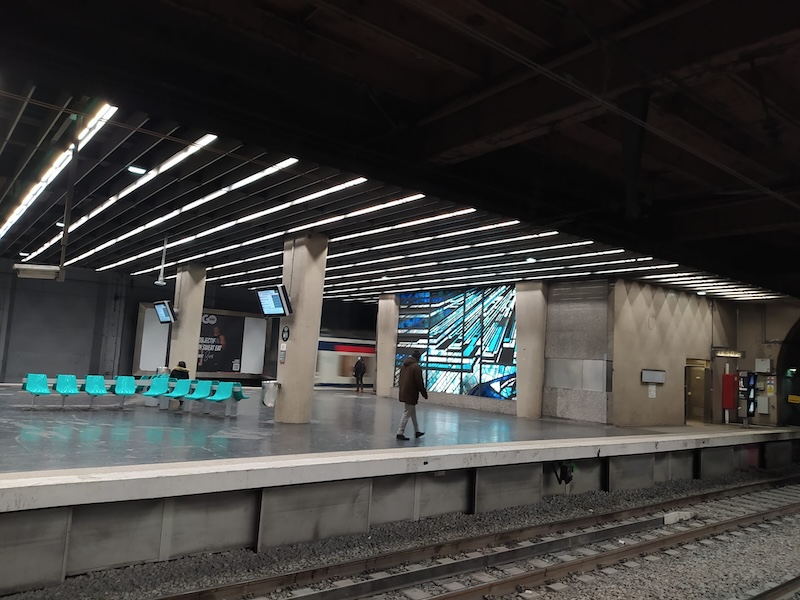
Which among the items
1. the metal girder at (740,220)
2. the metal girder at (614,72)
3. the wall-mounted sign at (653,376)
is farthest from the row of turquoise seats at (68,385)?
the wall-mounted sign at (653,376)

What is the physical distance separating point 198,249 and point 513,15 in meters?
14.8

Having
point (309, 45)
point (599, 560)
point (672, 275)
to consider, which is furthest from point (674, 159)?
point (672, 275)

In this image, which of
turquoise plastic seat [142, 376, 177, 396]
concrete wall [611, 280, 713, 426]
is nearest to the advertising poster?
turquoise plastic seat [142, 376, 177, 396]

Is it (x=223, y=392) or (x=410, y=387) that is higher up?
(x=410, y=387)

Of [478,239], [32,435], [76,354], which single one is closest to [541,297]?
[478,239]

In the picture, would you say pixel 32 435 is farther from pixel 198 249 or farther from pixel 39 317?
pixel 39 317

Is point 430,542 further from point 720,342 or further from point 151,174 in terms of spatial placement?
point 720,342

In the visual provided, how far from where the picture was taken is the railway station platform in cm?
A: 510

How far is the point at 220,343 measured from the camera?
1045 inches

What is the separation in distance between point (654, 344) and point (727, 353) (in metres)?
3.41

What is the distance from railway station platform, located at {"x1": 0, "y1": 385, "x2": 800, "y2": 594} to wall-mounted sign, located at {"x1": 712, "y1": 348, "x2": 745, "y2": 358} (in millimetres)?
6533

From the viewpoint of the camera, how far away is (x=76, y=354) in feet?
78.1

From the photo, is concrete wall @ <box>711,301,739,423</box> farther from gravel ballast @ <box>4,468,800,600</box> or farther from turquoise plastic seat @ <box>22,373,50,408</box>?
turquoise plastic seat @ <box>22,373,50,408</box>

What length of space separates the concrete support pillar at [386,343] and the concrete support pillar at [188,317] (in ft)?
26.3
